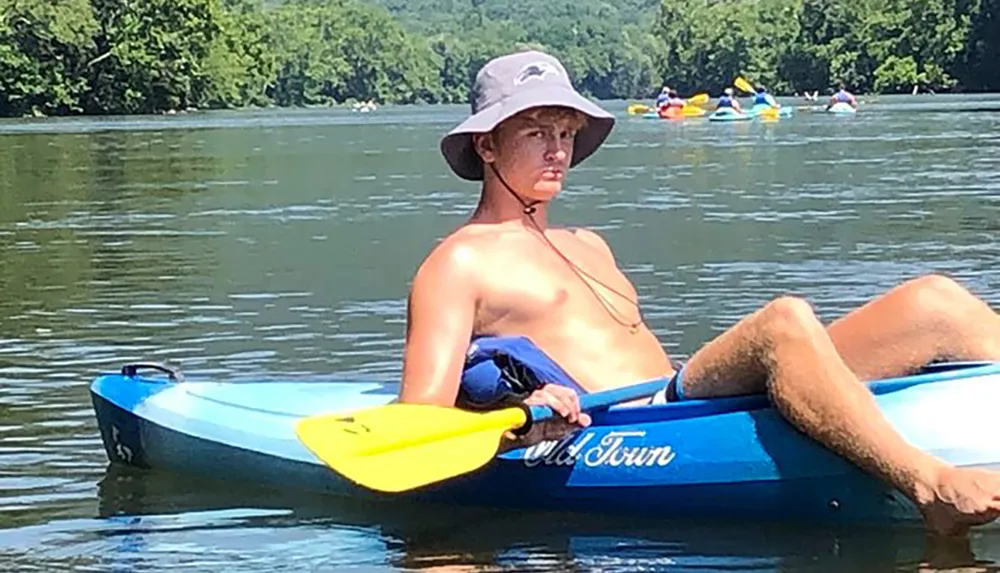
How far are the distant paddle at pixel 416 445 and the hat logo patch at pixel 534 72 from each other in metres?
0.98

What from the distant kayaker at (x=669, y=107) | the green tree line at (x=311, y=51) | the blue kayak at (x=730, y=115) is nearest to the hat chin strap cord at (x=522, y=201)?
the blue kayak at (x=730, y=115)

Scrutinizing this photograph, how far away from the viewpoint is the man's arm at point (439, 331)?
538cm

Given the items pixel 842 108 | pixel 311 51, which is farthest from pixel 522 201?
pixel 311 51

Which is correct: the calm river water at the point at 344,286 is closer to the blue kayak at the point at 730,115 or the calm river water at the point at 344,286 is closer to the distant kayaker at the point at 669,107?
the blue kayak at the point at 730,115

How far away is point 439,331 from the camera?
5.37m

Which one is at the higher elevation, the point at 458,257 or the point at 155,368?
the point at 458,257

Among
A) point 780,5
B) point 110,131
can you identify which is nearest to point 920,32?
point 780,5

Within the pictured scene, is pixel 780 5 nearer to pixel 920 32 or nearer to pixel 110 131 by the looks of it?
pixel 920 32

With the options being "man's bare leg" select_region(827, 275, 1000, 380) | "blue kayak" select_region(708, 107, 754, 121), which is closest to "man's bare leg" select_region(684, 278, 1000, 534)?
"man's bare leg" select_region(827, 275, 1000, 380)

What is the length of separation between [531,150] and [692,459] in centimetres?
103

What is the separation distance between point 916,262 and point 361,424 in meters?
8.39

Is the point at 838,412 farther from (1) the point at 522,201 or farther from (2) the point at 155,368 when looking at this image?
(2) the point at 155,368

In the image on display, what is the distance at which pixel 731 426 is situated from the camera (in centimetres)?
537

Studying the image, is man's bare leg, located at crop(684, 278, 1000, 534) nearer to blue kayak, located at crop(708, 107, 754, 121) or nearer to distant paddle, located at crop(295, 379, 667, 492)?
distant paddle, located at crop(295, 379, 667, 492)
